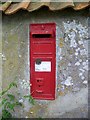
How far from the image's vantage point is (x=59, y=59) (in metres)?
5.06

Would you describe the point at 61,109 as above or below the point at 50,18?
below

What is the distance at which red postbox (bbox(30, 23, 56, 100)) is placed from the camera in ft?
16.5

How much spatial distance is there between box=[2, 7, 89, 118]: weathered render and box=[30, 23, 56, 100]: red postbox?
0.07 m

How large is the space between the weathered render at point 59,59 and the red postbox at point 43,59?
0.23ft

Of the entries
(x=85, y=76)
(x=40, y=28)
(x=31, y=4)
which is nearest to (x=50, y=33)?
(x=40, y=28)

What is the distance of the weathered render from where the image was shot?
16.4 ft

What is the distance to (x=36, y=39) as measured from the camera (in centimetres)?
508

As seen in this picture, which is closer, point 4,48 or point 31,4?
point 31,4

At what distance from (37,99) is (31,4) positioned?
1578mm

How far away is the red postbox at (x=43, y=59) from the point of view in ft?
16.5

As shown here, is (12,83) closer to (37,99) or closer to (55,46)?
(37,99)

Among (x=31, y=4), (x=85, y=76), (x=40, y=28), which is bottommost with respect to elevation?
(x=85, y=76)

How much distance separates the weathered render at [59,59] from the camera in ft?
16.4

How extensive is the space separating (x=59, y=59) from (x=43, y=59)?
26 cm
